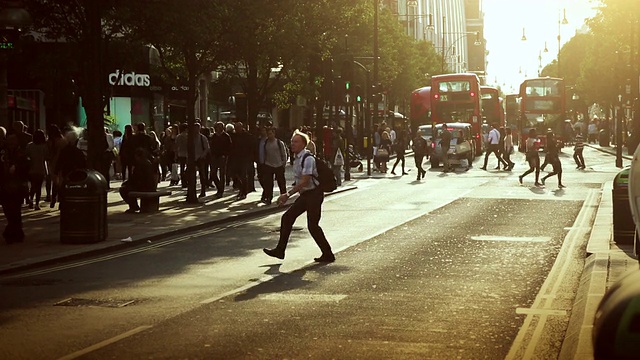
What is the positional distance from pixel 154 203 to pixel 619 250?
436 inches

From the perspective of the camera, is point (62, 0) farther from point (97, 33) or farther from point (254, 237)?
point (254, 237)

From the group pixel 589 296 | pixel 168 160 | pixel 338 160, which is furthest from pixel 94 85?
pixel 168 160

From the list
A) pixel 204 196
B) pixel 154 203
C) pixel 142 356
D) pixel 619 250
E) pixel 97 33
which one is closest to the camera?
pixel 142 356

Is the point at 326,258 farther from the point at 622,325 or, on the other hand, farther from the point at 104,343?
the point at 622,325

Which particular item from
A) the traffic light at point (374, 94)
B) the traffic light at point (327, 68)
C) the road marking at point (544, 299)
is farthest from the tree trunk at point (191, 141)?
the traffic light at point (374, 94)

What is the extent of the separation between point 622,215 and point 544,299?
14.6 ft

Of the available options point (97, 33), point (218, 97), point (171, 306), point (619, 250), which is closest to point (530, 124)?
point (218, 97)

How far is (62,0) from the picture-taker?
81.6ft

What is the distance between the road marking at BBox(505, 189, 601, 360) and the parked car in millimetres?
24469

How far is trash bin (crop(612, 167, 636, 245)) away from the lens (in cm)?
1490

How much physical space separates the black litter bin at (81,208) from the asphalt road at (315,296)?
2.65 feet

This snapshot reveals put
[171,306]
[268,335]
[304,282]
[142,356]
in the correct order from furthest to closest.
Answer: [304,282], [171,306], [268,335], [142,356]

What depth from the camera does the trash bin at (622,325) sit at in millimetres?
3586

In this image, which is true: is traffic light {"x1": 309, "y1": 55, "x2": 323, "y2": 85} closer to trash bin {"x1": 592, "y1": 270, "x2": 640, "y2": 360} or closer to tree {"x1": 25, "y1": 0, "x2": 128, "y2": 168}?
tree {"x1": 25, "y1": 0, "x2": 128, "y2": 168}
